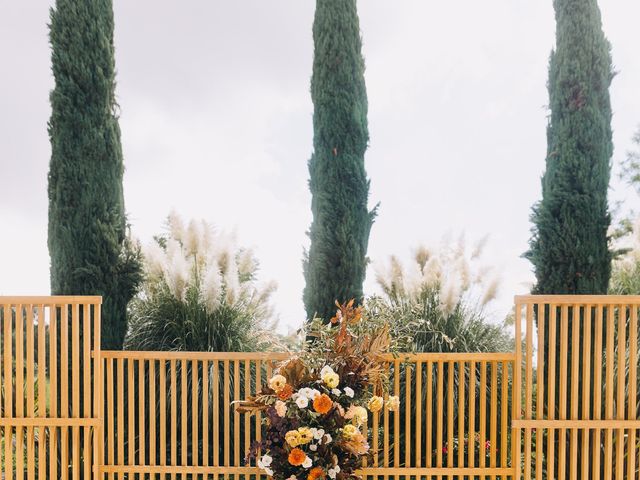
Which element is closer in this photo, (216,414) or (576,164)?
(216,414)

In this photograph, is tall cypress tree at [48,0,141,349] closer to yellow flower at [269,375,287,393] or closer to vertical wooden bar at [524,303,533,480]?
yellow flower at [269,375,287,393]

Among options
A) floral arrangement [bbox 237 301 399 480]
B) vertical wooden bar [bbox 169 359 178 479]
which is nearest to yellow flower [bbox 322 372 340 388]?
floral arrangement [bbox 237 301 399 480]

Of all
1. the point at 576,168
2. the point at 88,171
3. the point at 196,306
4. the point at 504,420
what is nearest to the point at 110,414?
the point at 196,306

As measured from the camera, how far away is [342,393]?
3838 mm

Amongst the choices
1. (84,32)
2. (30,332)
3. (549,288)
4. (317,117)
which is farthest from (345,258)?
(84,32)

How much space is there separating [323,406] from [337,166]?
86.8 inches

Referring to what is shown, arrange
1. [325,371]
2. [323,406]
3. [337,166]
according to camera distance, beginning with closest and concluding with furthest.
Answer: [323,406] < [325,371] < [337,166]

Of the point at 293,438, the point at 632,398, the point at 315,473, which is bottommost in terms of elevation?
the point at 315,473

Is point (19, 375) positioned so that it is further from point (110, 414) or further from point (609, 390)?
point (609, 390)

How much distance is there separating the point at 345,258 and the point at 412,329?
0.76 meters

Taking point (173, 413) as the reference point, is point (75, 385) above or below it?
above

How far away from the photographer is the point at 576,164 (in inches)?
192

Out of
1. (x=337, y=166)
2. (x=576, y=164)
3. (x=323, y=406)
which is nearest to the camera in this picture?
(x=323, y=406)

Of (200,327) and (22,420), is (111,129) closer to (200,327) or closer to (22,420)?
(200,327)
